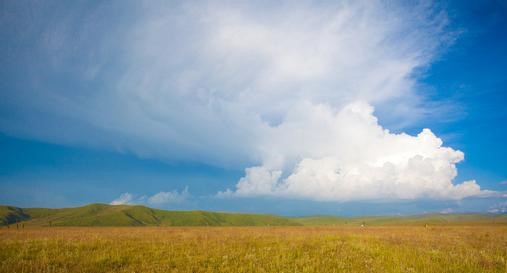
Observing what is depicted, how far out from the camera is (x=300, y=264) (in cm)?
1158

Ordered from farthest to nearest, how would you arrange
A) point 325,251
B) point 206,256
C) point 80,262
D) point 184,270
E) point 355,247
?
point 355,247
point 325,251
point 206,256
point 80,262
point 184,270

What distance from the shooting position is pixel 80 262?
1133 cm

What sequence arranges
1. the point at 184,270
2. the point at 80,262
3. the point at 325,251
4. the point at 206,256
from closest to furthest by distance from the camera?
the point at 184,270 < the point at 80,262 < the point at 206,256 < the point at 325,251

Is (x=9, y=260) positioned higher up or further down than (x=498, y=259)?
higher up

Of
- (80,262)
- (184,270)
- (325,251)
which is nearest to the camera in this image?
(184,270)

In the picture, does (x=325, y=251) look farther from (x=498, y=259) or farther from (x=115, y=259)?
(x=115, y=259)

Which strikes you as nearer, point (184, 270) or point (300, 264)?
point (184, 270)

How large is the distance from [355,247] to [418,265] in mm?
4417

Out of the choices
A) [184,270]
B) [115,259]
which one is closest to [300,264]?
[184,270]

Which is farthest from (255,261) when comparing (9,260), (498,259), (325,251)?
(498,259)

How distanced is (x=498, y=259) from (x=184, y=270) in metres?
13.0

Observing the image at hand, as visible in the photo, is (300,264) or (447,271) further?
(300,264)

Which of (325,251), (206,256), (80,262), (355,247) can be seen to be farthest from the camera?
(355,247)

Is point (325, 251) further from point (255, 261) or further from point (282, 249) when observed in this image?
point (255, 261)
